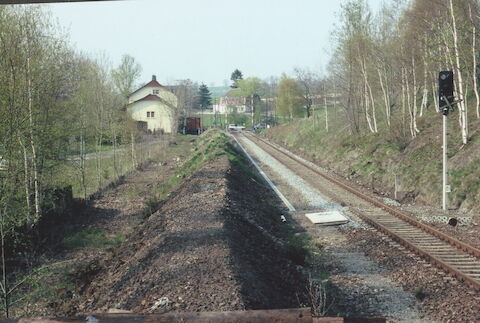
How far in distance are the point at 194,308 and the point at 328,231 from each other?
339 inches

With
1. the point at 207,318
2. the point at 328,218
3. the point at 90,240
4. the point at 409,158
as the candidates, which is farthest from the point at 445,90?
the point at 207,318

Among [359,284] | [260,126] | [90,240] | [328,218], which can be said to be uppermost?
[260,126]

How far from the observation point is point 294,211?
754 inches

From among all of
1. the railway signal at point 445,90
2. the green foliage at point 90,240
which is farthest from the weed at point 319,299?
the railway signal at point 445,90

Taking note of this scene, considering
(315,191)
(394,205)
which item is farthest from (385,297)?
(315,191)

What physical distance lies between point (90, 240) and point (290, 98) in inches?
2343

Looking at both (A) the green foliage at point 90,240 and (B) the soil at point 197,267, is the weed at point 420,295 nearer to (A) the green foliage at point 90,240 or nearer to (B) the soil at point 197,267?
(B) the soil at point 197,267

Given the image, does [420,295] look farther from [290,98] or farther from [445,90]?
[290,98]

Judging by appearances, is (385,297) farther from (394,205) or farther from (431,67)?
(431,67)

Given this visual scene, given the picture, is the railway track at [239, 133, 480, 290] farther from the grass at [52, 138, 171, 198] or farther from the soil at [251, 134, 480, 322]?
the grass at [52, 138, 171, 198]

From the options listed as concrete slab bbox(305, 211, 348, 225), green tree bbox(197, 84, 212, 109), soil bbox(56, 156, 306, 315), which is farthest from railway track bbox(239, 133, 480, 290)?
green tree bbox(197, 84, 212, 109)

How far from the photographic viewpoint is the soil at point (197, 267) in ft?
27.6

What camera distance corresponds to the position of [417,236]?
14172 millimetres

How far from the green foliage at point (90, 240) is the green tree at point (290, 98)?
57743 millimetres
